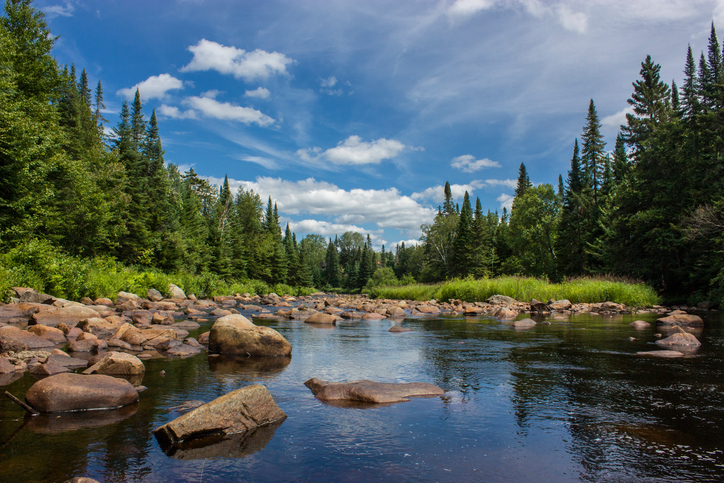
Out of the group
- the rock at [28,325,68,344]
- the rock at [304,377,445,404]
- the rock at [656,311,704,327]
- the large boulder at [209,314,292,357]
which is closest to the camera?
the rock at [304,377,445,404]

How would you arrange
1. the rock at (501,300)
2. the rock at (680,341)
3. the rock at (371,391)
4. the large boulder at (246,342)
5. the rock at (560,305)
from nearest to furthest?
the rock at (371,391), the large boulder at (246,342), the rock at (680,341), the rock at (560,305), the rock at (501,300)

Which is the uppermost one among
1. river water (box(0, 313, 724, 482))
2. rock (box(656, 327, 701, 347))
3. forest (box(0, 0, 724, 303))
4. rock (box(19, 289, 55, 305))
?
forest (box(0, 0, 724, 303))

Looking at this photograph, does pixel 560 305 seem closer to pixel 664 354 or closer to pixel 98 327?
pixel 664 354

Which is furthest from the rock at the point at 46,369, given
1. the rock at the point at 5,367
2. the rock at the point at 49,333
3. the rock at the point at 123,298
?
the rock at the point at 123,298

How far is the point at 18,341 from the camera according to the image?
7.73 meters

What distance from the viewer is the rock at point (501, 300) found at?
81.4 ft

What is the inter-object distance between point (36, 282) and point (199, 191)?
5310cm

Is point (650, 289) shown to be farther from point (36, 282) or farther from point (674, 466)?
point (36, 282)

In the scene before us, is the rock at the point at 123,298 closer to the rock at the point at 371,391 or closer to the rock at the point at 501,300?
the rock at the point at 371,391

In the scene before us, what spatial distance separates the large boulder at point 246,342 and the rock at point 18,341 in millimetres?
3558

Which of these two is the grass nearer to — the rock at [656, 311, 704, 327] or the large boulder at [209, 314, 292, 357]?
the rock at [656, 311, 704, 327]

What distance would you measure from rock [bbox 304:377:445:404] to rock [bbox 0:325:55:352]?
6.17 m

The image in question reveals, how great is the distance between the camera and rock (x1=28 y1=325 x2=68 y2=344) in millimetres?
9188

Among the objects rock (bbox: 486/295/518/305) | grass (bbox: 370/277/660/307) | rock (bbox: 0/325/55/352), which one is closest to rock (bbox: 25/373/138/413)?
rock (bbox: 0/325/55/352)
